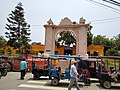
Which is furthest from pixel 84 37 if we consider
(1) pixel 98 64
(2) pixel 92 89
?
(2) pixel 92 89

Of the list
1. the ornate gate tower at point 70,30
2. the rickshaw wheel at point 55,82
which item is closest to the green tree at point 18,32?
the ornate gate tower at point 70,30

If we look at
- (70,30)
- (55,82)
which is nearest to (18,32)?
(70,30)

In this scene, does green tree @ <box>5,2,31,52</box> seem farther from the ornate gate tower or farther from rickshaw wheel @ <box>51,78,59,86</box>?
rickshaw wheel @ <box>51,78,59,86</box>

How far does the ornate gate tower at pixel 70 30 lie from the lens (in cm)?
3441

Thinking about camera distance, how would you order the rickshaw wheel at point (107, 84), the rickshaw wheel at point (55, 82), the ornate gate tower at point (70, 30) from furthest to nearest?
the ornate gate tower at point (70, 30)
the rickshaw wheel at point (55, 82)
the rickshaw wheel at point (107, 84)

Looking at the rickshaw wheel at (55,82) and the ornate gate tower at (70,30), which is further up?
the ornate gate tower at (70,30)

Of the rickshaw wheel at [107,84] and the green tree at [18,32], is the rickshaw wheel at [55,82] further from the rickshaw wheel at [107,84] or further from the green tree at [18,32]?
the green tree at [18,32]

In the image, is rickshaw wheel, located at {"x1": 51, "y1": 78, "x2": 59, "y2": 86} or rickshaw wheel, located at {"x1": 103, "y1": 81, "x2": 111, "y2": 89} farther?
rickshaw wheel, located at {"x1": 51, "y1": 78, "x2": 59, "y2": 86}

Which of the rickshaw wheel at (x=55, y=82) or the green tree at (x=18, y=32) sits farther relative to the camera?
the green tree at (x=18, y=32)

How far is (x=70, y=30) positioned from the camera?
35219 mm

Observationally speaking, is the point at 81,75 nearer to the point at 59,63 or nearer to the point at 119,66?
the point at 119,66

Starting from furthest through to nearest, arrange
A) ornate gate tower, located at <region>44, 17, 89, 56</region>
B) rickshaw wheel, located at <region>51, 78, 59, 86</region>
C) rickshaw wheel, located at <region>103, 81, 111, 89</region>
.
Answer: ornate gate tower, located at <region>44, 17, 89, 56</region>
rickshaw wheel, located at <region>51, 78, 59, 86</region>
rickshaw wheel, located at <region>103, 81, 111, 89</region>

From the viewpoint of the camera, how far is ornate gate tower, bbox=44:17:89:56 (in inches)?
1355

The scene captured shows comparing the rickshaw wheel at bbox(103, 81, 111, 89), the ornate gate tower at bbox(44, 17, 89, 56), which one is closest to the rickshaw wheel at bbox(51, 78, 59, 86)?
the rickshaw wheel at bbox(103, 81, 111, 89)
